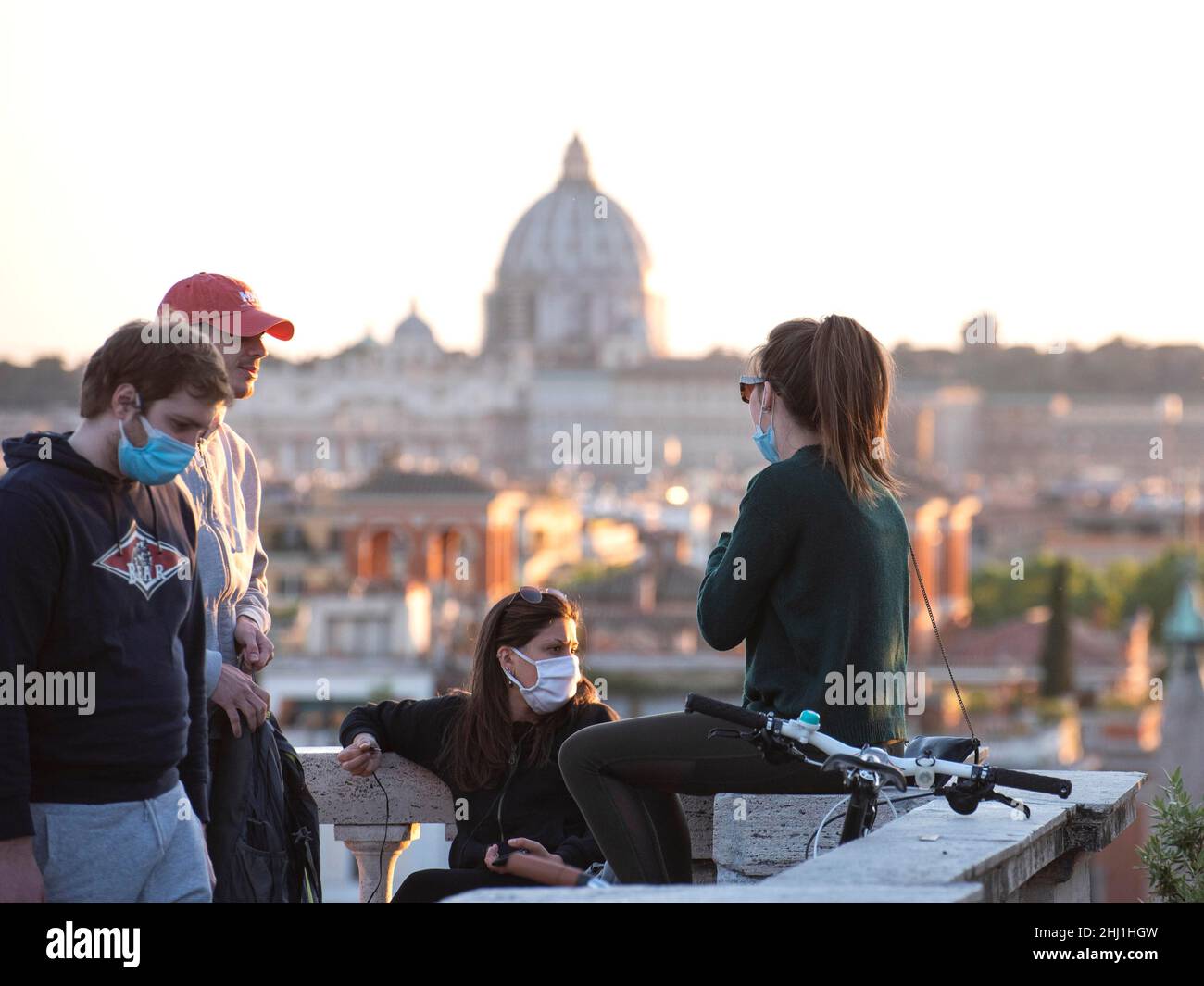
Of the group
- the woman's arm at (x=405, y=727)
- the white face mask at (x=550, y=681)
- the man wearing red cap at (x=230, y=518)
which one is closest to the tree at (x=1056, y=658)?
the woman's arm at (x=405, y=727)

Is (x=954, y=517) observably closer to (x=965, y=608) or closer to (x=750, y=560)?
(x=965, y=608)

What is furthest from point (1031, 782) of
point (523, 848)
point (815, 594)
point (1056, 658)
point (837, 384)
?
point (1056, 658)

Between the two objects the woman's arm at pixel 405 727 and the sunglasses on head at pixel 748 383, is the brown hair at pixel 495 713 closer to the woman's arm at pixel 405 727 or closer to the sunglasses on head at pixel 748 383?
the woman's arm at pixel 405 727

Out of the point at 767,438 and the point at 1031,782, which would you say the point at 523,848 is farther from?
the point at 1031,782

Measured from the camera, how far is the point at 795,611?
3066 mm

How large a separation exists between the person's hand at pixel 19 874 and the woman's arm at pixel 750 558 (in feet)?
3.02

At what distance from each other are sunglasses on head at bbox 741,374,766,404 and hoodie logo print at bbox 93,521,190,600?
33.7 inches

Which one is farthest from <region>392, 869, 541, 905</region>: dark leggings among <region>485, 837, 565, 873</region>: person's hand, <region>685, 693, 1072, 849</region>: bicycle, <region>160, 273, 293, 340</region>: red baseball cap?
<region>160, 273, 293, 340</region>: red baseball cap

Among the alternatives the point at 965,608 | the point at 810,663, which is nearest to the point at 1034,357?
the point at 965,608

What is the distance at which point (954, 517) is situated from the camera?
54469 mm

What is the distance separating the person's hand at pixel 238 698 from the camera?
3047mm

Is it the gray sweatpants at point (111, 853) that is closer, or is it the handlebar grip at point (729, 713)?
the gray sweatpants at point (111, 853)

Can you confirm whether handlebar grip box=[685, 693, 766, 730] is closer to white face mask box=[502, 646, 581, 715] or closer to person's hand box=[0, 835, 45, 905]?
white face mask box=[502, 646, 581, 715]

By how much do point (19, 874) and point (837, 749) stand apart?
0.89 m
